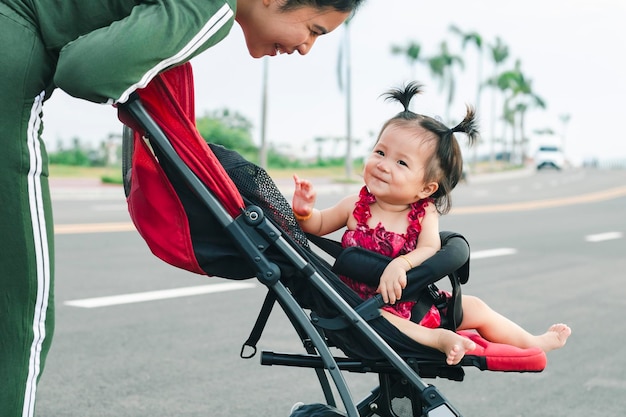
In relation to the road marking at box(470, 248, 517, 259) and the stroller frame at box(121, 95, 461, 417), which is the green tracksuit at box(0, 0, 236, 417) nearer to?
the stroller frame at box(121, 95, 461, 417)

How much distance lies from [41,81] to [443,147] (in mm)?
1202

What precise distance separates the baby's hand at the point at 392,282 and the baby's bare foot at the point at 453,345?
0.57ft

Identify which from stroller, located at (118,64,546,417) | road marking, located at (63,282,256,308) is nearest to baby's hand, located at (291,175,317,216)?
stroller, located at (118,64,546,417)

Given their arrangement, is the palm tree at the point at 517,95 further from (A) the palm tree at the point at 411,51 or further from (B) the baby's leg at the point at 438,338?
(B) the baby's leg at the point at 438,338

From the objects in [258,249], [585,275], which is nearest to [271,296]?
[258,249]

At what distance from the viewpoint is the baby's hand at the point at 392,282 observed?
2.64 metres

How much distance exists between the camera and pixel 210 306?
21.4 feet

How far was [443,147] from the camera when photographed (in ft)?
9.30

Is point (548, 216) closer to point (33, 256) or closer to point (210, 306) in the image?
point (210, 306)

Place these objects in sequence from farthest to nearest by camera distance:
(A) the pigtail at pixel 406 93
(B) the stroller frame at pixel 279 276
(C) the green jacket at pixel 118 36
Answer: (A) the pigtail at pixel 406 93 → (B) the stroller frame at pixel 279 276 → (C) the green jacket at pixel 118 36

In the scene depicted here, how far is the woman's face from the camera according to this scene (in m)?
2.34

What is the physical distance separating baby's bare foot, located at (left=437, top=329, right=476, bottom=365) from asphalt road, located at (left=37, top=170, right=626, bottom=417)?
5.40 ft

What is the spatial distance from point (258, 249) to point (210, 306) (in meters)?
4.04

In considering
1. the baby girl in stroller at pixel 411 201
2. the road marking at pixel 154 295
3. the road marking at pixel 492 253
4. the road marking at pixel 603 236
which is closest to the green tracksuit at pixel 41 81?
the baby girl in stroller at pixel 411 201
